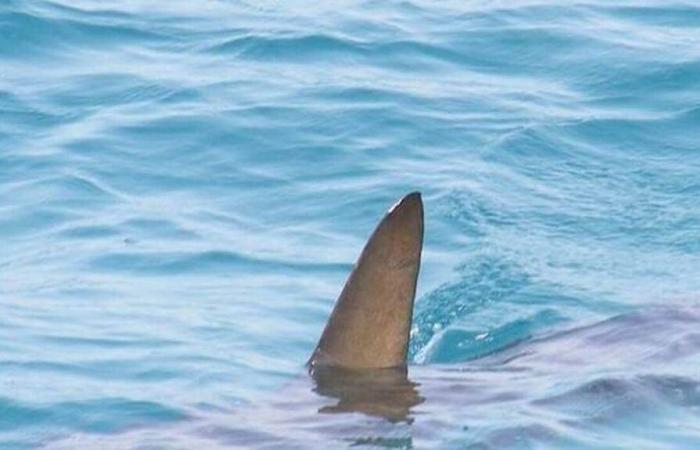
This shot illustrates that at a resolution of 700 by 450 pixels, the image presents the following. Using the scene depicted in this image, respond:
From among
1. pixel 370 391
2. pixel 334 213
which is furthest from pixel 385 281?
pixel 334 213

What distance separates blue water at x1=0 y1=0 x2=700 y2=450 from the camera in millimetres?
6672

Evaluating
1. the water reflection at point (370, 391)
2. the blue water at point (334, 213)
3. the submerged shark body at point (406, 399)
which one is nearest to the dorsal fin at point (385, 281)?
the submerged shark body at point (406, 399)

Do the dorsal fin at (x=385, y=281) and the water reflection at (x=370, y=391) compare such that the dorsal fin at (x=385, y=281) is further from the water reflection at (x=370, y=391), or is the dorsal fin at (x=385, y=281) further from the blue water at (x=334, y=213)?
the blue water at (x=334, y=213)

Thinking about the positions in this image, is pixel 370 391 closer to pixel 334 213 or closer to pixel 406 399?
pixel 406 399

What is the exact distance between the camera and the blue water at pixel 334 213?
21.9 ft

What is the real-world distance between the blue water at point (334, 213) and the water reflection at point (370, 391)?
46 mm

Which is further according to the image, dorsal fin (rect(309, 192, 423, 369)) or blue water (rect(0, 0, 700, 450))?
blue water (rect(0, 0, 700, 450))

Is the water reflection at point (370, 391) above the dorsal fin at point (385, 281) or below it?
below

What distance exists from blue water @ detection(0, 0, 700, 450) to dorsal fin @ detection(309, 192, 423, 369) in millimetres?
290

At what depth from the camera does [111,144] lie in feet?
33.4

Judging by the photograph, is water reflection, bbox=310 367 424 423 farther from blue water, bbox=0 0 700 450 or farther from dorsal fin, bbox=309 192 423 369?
dorsal fin, bbox=309 192 423 369

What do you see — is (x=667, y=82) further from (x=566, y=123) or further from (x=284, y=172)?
(x=284, y=172)

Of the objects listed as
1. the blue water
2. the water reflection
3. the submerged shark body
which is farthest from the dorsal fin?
the blue water

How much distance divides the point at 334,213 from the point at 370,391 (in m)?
2.80
